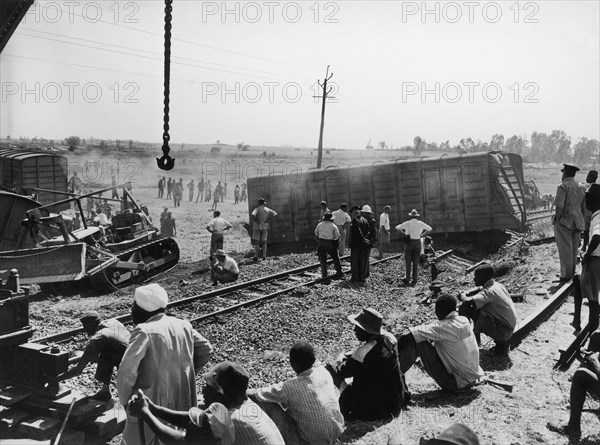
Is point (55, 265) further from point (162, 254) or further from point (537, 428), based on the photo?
point (537, 428)

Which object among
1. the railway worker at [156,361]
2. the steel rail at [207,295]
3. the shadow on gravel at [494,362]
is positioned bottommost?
the steel rail at [207,295]

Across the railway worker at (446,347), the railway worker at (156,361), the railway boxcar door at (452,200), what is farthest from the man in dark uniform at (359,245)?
the railway worker at (156,361)

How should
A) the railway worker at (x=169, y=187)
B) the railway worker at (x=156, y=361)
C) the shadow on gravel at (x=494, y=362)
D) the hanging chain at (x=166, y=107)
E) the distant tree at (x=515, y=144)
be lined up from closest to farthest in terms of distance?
the railway worker at (x=156, y=361) < the hanging chain at (x=166, y=107) < the shadow on gravel at (x=494, y=362) < the railway worker at (x=169, y=187) < the distant tree at (x=515, y=144)

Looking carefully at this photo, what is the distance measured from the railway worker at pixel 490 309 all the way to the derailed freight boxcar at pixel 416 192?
37.9 feet

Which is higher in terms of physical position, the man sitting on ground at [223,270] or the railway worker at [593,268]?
the railway worker at [593,268]

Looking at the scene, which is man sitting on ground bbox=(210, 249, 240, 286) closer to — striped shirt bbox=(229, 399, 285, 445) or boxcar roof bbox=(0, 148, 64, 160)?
striped shirt bbox=(229, 399, 285, 445)

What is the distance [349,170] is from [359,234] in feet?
26.5

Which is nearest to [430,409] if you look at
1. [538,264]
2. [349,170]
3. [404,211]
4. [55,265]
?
[55,265]

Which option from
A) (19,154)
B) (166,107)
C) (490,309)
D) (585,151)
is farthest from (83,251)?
(585,151)

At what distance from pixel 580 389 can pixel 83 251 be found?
8654 mm

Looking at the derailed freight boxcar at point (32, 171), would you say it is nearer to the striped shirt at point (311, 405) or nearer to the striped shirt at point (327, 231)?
the striped shirt at point (327, 231)

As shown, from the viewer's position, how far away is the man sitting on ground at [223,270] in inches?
492

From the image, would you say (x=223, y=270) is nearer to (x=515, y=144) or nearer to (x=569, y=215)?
(x=569, y=215)

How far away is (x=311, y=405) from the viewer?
4133mm
